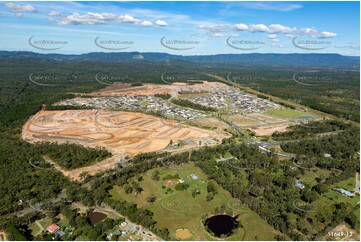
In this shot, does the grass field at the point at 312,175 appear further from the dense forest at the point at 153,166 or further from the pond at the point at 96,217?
the pond at the point at 96,217

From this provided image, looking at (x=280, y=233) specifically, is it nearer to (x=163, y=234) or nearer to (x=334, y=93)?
(x=163, y=234)

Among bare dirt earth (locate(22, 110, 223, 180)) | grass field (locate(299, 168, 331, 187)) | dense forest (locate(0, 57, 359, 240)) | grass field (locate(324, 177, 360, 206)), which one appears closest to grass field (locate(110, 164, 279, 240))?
dense forest (locate(0, 57, 359, 240))

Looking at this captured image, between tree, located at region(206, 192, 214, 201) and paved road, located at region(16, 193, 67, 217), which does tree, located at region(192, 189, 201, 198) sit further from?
paved road, located at region(16, 193, 67, 217)

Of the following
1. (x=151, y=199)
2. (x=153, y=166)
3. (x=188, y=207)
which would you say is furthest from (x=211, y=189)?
(x=153, y=166)

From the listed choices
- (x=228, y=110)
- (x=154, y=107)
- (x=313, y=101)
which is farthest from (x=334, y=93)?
(x=154, y=107)

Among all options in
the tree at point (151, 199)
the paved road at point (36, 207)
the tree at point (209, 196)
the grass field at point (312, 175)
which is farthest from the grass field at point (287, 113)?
the paved road at point (36, 207)
